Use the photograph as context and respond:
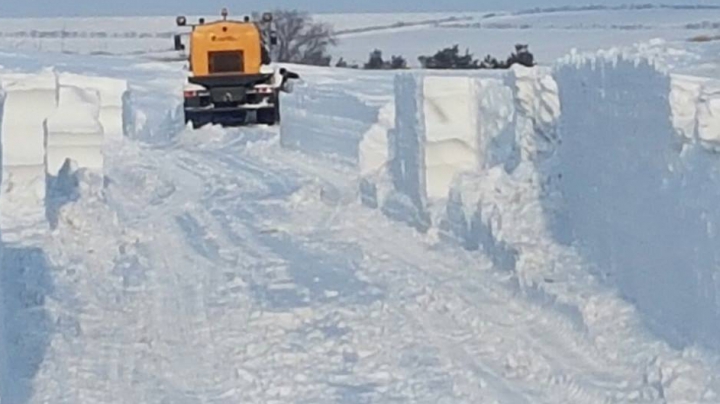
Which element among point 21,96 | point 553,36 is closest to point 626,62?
point 21,96

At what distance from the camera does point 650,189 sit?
407 inches

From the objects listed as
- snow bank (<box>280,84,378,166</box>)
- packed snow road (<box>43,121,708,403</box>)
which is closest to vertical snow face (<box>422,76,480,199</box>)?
packed snow road (<box>43,121,708,403</box>)

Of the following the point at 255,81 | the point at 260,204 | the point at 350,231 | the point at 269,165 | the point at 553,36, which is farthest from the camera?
the point at 553,36

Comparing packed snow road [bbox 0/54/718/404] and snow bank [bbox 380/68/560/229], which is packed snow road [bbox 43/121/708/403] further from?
snow bank [bbox 380/68/560/229]

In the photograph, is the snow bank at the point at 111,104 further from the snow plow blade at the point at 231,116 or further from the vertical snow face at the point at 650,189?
the vertical snow face at the point at 650,189

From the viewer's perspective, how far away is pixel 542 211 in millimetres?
13320

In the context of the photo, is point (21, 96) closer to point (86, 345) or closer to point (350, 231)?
point (350, 231)

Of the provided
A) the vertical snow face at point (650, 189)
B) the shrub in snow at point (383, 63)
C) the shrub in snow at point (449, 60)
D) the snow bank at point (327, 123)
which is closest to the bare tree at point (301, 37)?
the shrub in snow at point (383, 63)

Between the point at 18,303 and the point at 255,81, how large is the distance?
20.8m

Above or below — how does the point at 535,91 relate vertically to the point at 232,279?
above

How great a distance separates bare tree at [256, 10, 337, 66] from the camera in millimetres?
76188

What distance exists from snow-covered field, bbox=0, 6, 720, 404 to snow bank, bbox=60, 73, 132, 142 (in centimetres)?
919

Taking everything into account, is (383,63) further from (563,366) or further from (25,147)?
(563,366)

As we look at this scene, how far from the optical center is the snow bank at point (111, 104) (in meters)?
30.0
